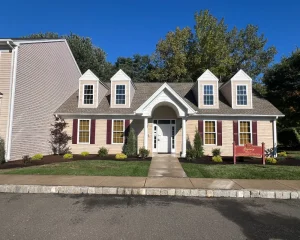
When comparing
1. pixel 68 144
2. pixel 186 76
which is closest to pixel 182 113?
pixel 68 144

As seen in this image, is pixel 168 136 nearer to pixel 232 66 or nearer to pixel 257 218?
pixel 257 218

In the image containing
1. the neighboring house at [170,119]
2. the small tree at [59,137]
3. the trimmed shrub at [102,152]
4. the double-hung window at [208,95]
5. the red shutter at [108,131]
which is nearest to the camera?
the trimmed shrub at [102,152]

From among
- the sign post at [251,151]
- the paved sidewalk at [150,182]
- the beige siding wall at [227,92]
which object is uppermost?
the beige siding wall at [227,92]

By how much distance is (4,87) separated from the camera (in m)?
12.6

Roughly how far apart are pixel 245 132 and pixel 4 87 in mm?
15030

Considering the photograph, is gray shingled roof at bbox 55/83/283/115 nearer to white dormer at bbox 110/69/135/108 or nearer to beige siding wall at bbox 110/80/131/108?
beige siding wall at bbox 110/80/131/108

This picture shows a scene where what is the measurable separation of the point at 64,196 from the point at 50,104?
10.5 meters

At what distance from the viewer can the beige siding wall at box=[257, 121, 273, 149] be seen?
15266mm

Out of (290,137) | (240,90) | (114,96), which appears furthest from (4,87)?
(290,137)

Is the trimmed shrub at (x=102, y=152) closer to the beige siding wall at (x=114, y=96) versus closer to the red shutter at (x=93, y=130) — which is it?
the red shutter at (x=93, y=130)

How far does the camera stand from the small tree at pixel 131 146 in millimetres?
14526

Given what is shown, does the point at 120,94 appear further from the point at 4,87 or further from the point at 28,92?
the point at 4,87

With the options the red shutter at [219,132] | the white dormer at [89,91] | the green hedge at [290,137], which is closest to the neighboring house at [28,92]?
the white dormer at [89,91]

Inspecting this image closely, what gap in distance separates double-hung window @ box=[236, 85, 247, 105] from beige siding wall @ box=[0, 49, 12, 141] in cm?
1455
